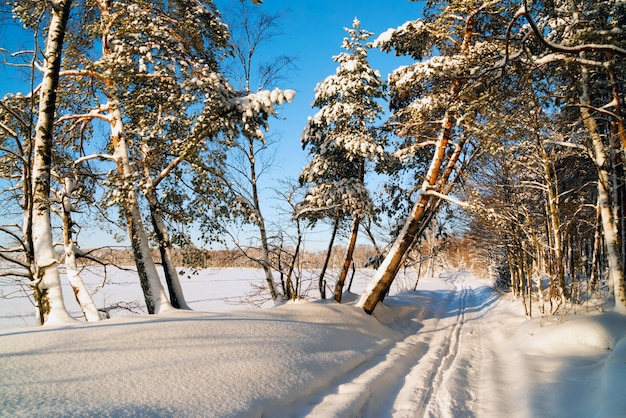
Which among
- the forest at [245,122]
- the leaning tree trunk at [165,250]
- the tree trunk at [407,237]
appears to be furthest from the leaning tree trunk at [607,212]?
the leaning tree trunk at [165,250]

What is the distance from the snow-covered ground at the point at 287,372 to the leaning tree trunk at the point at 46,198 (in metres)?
0.84

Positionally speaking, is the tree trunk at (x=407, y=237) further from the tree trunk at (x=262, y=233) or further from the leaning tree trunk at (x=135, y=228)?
the leaning tree trunk at (x=135, y=228)

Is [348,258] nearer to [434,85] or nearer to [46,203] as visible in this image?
[434,85]

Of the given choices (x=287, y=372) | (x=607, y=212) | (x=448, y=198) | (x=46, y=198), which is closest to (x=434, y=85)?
(x=448, y=198)

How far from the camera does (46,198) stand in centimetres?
518

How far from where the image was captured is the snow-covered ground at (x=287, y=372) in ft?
8.91

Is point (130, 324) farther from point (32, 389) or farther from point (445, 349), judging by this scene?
point (445, 349)

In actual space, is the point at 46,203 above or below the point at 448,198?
below

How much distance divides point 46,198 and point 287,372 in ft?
14.9

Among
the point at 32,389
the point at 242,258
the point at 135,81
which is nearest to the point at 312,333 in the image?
the point at 32,389

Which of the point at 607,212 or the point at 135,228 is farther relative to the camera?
the point at 607,212

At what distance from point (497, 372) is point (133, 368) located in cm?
495

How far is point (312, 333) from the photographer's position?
539 centimetres

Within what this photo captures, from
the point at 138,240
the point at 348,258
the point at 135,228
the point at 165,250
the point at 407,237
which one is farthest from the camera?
the point at 348,258
